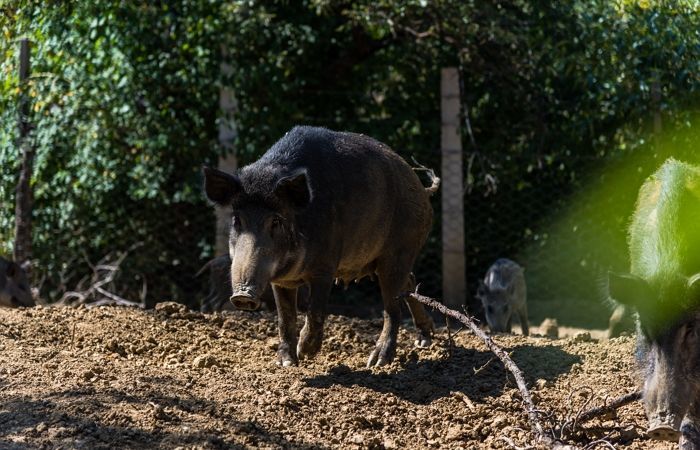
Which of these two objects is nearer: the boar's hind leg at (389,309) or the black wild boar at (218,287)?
the boar's hind leg at (389,309)

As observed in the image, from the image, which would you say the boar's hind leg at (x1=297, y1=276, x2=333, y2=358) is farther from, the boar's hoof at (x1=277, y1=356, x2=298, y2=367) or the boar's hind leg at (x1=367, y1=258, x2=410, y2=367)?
the boar's hind leg at (x1=367, y1=258, x2=410, y2=367)

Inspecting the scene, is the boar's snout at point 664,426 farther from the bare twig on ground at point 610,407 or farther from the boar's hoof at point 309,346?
the boar's hoof at point 309,346

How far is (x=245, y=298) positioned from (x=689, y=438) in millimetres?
2193

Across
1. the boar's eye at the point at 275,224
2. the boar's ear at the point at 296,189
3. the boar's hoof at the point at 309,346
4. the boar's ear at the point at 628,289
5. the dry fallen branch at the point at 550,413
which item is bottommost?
the dry fallen branch at the point at 550,413

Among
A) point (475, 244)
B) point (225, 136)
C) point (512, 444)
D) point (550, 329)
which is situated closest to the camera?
point (512, 444)

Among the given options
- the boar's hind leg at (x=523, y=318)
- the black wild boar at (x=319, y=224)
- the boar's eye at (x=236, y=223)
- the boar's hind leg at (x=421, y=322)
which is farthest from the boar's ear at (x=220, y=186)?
the boar's hind leg at (x=523, y=318)

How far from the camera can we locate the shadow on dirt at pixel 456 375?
559 centimetres

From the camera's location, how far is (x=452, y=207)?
9.79 metres

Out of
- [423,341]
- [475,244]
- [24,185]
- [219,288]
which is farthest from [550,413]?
[24,185]

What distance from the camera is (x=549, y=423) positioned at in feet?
16.2

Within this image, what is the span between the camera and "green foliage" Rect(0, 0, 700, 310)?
9.55 meters

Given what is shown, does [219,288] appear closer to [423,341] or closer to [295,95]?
[295,95]

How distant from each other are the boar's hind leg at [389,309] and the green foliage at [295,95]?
3.49 metres

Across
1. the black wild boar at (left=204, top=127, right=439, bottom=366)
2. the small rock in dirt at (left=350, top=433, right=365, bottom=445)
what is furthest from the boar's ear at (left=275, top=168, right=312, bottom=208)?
the small rock in dirt at (left=350, top=433, right=365, bottom=445)
